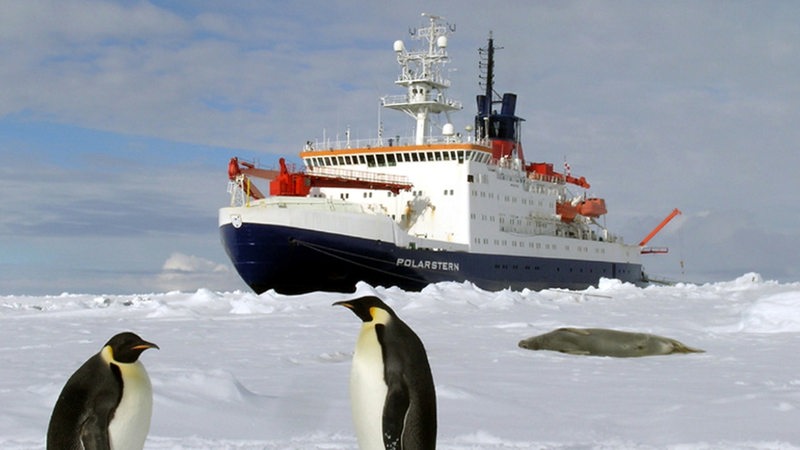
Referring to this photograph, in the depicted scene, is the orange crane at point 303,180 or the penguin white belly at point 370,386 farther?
the orange crane at point 303,180

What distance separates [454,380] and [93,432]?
4.07 m

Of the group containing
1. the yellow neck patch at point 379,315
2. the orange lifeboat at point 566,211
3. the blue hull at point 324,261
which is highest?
the orange lifeboat at point 566,211

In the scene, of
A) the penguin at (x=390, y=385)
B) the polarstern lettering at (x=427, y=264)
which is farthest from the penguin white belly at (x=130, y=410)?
the polarstern lettering at (x=427, y=264)

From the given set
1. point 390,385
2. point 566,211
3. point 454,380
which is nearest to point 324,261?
point 566,211

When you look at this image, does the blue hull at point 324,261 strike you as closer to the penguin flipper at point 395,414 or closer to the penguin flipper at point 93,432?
the penguin flipper at point 93,432

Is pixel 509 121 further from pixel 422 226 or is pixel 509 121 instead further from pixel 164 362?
pixel 164 362

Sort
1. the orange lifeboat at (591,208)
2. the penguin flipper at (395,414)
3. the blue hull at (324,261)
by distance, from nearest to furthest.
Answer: the penguin flipper at (395,414)
the blue hull at (324,261)
the orange lifeboat at (591,208)

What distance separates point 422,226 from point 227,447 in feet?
78.9

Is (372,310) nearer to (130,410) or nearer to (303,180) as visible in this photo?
(130,410)

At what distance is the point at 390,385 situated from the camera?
3365 mm

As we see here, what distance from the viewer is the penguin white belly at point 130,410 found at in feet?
11.1

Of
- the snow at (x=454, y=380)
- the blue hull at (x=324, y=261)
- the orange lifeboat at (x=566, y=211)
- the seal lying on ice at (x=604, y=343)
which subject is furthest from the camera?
the orange lifeboat at (x=566, y=211)

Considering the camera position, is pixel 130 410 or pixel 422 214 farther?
pixel 422 214

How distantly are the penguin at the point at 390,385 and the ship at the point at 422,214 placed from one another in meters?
20.9
